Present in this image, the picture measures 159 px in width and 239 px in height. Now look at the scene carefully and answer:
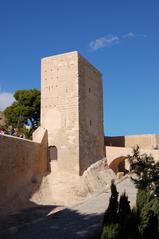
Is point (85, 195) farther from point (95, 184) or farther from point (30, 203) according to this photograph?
point (30, 203)

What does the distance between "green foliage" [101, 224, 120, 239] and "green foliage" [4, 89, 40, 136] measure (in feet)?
78.3

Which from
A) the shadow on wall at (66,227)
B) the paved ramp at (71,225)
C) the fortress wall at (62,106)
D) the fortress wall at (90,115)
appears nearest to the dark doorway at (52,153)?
the fortress wall at (62,106)

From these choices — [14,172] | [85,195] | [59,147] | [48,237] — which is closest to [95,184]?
[85,195]

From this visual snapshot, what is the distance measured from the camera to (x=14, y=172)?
20500 mm

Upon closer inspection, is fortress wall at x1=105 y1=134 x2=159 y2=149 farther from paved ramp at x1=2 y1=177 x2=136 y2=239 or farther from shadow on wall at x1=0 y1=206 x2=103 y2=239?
shadow on wall at x1=0 y1=206 x2=103 y2=239

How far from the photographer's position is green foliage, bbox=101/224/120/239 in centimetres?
930

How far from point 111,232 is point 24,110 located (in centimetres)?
2429

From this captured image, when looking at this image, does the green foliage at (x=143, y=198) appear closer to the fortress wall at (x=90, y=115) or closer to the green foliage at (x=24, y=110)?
the fortress wall at (x=90, y=115)

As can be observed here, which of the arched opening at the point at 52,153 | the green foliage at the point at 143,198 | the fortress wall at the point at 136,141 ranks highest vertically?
the fortress wall at the point at 136,141

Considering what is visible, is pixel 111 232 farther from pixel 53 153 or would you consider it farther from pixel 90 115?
pixel 90 115

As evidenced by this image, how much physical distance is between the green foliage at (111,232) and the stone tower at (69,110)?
13978 mm

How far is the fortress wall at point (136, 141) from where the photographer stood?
31.5m

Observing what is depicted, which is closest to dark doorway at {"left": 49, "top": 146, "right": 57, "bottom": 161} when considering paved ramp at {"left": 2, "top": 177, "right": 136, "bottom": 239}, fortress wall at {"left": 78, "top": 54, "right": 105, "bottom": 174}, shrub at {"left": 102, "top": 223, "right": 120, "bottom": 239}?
fortress wall at {"left": 78, "top": 54, "right": 105, "bottom": 174}

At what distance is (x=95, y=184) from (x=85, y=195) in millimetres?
1497
